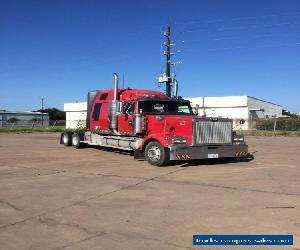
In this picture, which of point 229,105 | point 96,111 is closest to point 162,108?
point 96,111

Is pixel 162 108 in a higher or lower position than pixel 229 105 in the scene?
lower

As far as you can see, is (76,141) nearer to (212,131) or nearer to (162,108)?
(162,108)

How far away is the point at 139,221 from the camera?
686 centimetres

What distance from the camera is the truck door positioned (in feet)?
53.7

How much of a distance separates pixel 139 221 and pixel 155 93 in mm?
11017

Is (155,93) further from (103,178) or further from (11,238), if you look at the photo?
(11,238)

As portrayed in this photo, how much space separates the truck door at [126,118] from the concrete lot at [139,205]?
3.14 meters

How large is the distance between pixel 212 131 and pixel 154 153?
1.99 meters

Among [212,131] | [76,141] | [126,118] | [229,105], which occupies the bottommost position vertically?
[76,141]

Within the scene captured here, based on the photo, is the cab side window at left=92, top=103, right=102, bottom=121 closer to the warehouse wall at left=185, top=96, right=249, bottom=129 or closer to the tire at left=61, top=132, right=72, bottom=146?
the tire at left=61, top=132, right=72, bottom=146

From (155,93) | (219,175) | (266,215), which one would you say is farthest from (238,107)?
(266,215)

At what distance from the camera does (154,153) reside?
1424cm

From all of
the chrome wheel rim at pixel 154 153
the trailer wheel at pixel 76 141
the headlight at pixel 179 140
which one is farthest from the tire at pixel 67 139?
the headlight at pixel 179 140

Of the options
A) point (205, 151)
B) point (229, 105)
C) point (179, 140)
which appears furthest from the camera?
point (229, 105)
